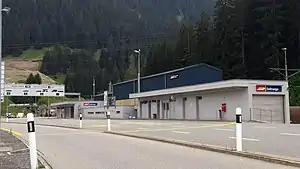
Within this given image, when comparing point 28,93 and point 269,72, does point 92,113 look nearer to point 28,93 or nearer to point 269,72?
point 28,93

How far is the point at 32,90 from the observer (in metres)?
82.3

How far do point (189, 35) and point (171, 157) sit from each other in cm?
10400

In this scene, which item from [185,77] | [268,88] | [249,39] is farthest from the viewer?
[249,39]

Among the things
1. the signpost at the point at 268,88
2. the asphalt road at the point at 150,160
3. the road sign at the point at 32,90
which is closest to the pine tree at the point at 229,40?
the road sign at the point at 32,90

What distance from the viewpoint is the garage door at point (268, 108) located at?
49.1 meters

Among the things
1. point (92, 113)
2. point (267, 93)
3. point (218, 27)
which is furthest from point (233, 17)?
point (267, 93)

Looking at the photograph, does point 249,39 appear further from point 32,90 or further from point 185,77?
point 32,90

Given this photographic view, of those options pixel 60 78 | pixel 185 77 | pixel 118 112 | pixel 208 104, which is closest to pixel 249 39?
pixel 185 77

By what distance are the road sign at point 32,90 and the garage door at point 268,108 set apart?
43.9 metres

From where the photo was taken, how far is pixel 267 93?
4984 cm

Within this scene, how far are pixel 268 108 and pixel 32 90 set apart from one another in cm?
4588

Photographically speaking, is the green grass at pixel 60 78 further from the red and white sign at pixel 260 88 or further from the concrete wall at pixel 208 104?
the red and white sign at pixel 260 88

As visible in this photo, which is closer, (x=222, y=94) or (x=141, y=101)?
(x=222, y=94)

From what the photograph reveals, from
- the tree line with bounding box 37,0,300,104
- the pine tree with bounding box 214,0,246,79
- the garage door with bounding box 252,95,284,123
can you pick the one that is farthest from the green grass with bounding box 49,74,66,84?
the garage door with bounding box 252,95,284,123
